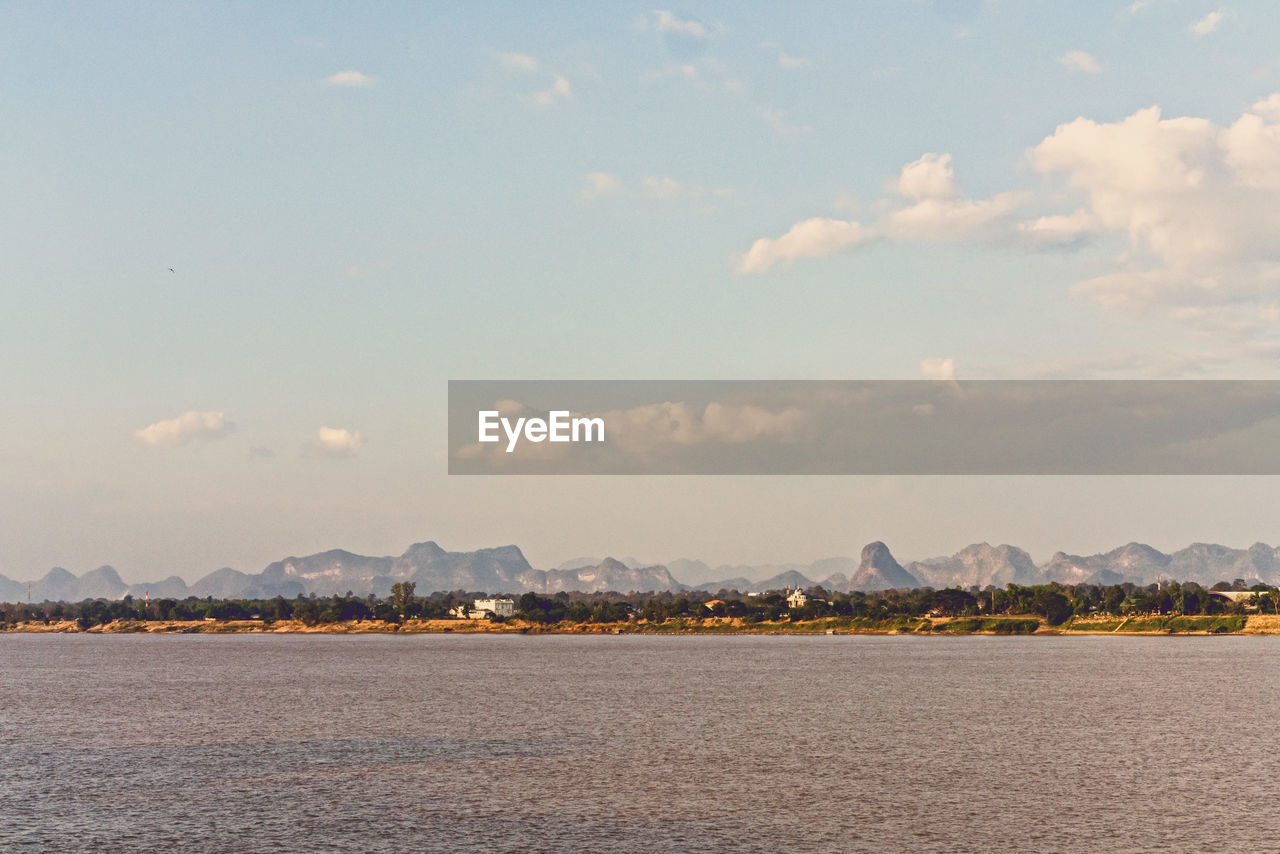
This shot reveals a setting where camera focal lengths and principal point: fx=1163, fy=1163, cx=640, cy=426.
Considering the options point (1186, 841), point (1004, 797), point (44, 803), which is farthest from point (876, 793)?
point (44, 803)

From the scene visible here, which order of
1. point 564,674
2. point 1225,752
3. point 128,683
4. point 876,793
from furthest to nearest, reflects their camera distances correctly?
point 564,674, point 128,683, point 1225,752, point 876,793

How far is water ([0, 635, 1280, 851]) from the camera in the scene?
178ft

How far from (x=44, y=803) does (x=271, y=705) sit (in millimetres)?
60653

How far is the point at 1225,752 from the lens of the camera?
83.2 meters

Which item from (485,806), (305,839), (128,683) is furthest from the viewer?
(128,683)

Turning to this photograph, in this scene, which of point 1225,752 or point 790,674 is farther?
point 790,674

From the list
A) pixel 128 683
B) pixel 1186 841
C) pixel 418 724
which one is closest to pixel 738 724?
pixel 418 724

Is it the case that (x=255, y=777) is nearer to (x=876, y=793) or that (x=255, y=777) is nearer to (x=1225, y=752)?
(x=876, y=793)

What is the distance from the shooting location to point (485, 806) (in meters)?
60.9

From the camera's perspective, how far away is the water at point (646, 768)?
54250 millimetres

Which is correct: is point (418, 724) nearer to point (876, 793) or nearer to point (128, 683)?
point (876, 793)

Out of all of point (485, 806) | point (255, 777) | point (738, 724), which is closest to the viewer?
point (485, 806)

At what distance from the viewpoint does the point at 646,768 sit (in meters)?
73.8

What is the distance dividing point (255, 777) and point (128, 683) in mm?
99234
